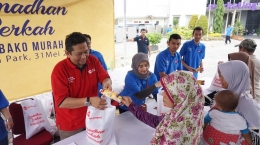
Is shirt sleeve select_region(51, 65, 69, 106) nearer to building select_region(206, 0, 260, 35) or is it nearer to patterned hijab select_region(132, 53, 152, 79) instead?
patterned hijab select_region(132, 53, 152, 79)

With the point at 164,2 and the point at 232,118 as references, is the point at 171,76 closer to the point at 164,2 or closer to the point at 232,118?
the point at 232,118

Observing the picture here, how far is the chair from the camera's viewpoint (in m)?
1.96

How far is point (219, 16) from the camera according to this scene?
61.0ft

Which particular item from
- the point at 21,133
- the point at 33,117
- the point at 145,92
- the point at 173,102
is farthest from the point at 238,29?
the point at 21,133

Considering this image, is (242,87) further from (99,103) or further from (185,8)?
(185,8)

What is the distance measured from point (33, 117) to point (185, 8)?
20.8 meters

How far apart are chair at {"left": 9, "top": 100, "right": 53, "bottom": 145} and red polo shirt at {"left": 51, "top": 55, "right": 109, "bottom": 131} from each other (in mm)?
493

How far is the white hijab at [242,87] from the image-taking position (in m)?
1.40

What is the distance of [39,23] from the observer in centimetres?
346

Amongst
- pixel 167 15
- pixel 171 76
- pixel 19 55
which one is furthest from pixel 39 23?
pixel 167 15

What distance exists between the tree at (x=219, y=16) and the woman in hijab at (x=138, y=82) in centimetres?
1958

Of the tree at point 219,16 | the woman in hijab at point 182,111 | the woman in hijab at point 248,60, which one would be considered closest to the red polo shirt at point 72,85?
the woman in hijab at point 182,111

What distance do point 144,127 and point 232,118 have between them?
0.74 metres

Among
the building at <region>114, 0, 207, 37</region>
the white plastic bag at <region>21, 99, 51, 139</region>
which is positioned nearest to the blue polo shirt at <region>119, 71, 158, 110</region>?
the white plastic bag at <region>21, 99, 51, 139</region>
